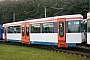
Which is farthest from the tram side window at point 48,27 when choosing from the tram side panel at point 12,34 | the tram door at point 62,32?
the tram side panel at point 12,34

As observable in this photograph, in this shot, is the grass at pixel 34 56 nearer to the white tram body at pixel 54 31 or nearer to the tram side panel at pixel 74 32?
the tram side panel at pixel 74 32

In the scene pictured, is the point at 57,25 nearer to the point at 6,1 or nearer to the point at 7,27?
the point at 7,27

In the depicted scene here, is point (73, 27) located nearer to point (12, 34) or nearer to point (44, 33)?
point (44, 33)

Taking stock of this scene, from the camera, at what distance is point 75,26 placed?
704 inches

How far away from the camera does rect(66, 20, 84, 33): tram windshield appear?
17719 mm

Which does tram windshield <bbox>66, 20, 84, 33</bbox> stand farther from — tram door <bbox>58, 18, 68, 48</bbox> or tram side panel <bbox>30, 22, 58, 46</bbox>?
tram side panel <bbox>30, 22, 58, 46</bbox>

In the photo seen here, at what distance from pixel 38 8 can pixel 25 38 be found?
2733 cm

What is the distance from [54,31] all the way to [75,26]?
250 centimetres

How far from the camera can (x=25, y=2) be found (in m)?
56.4

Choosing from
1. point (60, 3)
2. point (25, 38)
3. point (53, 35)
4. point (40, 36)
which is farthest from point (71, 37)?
point (60, 3)

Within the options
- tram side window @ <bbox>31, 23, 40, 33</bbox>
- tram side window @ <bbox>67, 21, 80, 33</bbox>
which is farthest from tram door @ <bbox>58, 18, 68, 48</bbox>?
tram side window @ <bbox>31, 23, 40, 33</bbox>

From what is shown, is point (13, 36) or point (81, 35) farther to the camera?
point (13, 36)

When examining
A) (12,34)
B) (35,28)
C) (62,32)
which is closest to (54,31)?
(62,32)

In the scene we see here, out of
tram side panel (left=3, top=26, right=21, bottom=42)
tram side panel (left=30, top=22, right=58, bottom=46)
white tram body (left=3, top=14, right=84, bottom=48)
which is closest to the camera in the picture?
white tram body (left=3, top=14, right=84, bottom=48)
